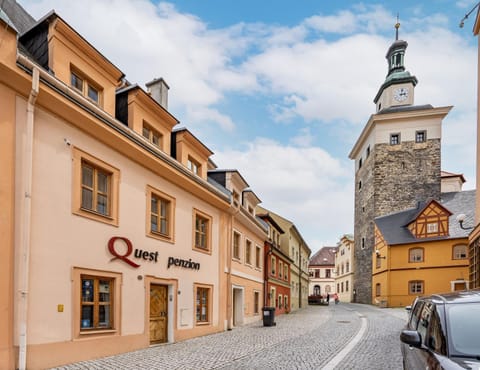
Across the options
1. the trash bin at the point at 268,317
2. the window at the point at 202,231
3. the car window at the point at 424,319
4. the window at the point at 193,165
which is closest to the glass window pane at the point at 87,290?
the window at the point at 202,231

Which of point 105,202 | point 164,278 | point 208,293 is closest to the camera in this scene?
point 105,202

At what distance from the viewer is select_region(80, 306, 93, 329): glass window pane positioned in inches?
325

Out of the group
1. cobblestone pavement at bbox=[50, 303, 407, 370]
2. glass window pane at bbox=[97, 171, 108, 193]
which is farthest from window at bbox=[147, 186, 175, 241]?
cobblestone pavement at bbox=[50, 303, 407, 370]

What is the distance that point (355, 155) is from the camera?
170 feet

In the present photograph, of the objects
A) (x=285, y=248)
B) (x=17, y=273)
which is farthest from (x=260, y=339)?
(x=285, y=248)

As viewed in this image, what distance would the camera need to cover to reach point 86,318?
8367 millimetres

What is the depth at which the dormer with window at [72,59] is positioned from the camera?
809cm

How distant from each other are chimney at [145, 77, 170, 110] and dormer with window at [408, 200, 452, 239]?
26425 millimetres

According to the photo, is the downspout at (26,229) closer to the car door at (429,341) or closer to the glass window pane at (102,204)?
the glass window pane at (102,204)

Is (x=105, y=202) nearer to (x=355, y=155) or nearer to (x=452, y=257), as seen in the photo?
(x=452, y=257)

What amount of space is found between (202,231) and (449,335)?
437 inches

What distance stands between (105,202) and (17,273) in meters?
2.98

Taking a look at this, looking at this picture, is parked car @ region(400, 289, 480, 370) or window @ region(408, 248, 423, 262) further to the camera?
window @ region(408, 248, 423, 262)

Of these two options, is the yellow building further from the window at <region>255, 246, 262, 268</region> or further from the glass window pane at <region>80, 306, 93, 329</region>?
the glass window pane at <region>80, 306, 93, 329</region>
